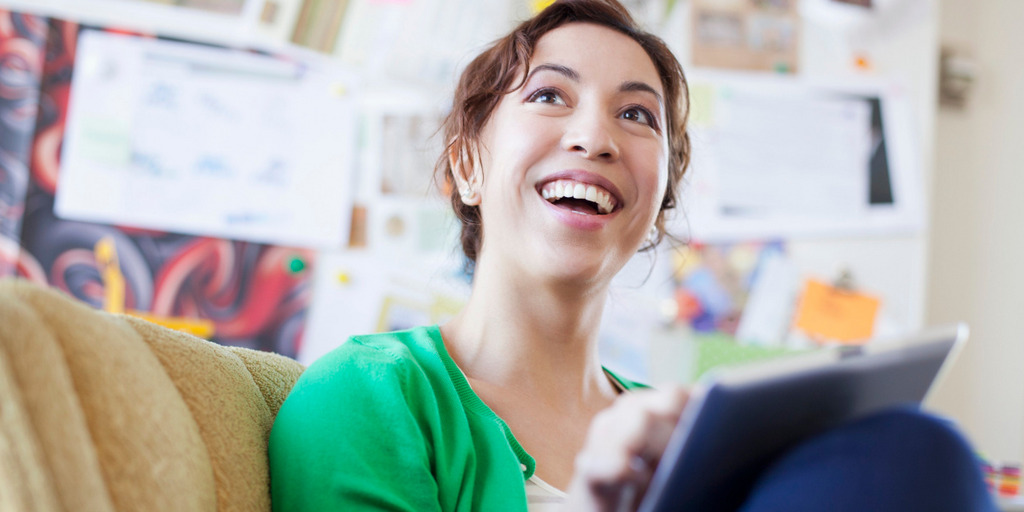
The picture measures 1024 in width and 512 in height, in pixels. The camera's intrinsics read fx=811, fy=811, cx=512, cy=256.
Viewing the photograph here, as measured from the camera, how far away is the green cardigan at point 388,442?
65 cm

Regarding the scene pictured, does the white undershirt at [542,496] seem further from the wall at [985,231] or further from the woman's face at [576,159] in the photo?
the wall at [985,231]

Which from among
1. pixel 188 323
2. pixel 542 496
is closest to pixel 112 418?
pixel 542 496

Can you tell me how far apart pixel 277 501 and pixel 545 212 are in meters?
0.40

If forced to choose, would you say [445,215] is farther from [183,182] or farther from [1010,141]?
[1010,141]

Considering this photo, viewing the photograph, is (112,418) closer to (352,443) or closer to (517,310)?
(352,443)

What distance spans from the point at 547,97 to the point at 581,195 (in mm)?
134

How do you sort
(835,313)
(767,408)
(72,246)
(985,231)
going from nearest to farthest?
(767,408), (72,246), (835,313), (985,231)

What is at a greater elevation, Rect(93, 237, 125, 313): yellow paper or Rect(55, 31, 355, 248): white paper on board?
Rect(55, 31, 355, 248): white paper on board

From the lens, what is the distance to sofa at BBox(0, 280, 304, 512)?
16.9 inches

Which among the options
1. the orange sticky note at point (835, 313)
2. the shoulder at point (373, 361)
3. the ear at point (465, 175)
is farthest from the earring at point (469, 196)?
the orange sticky note at point (835, 313)

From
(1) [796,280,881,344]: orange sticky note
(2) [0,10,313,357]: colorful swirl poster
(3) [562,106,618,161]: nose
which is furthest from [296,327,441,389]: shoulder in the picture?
(1) [796,280,881,344]: orange sticky note

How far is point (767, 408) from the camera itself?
1.49 ft

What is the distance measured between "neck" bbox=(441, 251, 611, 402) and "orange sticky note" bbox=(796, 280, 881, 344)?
1192mm

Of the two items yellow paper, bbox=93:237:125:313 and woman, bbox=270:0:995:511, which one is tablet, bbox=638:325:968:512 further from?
yellow paper, bbox=93:237:125:313
